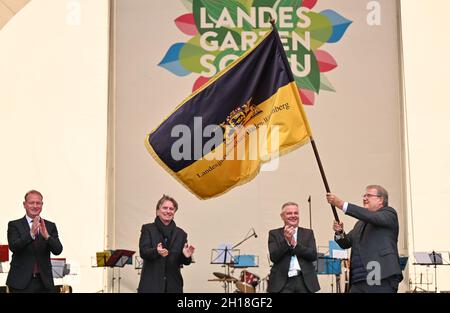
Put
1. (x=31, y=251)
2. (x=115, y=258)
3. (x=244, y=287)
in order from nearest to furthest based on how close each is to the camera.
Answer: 1. (x=31, y=251)
2. (x=115, y=258)
3. (x=244, y=287)

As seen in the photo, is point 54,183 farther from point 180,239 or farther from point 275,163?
point 180,239

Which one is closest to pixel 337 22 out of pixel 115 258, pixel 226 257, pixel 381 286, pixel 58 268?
pixel 226 257

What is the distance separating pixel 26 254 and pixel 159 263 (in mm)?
1313

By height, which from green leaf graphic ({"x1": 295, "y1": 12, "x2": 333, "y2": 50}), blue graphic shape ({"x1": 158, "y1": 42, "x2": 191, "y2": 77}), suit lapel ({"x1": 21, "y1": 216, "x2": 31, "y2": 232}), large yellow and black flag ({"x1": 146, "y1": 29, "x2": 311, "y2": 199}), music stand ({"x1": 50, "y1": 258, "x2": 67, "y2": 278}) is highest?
green leaf graphic ({"x1": 295, "y1": 12, "x2": 333, "y2": 50})

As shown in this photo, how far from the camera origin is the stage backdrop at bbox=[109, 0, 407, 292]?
12.6 m

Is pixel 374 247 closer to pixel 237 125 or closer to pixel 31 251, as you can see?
pixel 237 125

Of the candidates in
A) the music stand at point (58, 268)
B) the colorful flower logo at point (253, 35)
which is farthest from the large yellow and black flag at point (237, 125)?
the colorful flower logo at point (253, 35)

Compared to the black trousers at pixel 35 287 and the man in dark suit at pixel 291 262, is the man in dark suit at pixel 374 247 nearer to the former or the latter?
the man in dark suit at pixel 291 262

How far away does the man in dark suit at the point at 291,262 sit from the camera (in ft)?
24.5

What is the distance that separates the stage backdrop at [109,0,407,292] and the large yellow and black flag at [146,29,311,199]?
15.4ft

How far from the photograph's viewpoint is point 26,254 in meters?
7.55

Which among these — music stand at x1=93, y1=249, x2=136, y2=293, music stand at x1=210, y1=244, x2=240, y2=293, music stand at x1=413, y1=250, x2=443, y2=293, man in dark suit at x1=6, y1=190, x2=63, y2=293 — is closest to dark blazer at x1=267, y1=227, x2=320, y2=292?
man in dark suit at x1=6, y1=190, x2=63, y2=293

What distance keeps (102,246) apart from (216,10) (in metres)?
4.38

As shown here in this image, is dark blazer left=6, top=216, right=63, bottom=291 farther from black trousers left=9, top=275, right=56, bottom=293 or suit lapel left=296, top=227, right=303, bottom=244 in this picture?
suit lapel left=296, top=227, right=303, bottom=244
